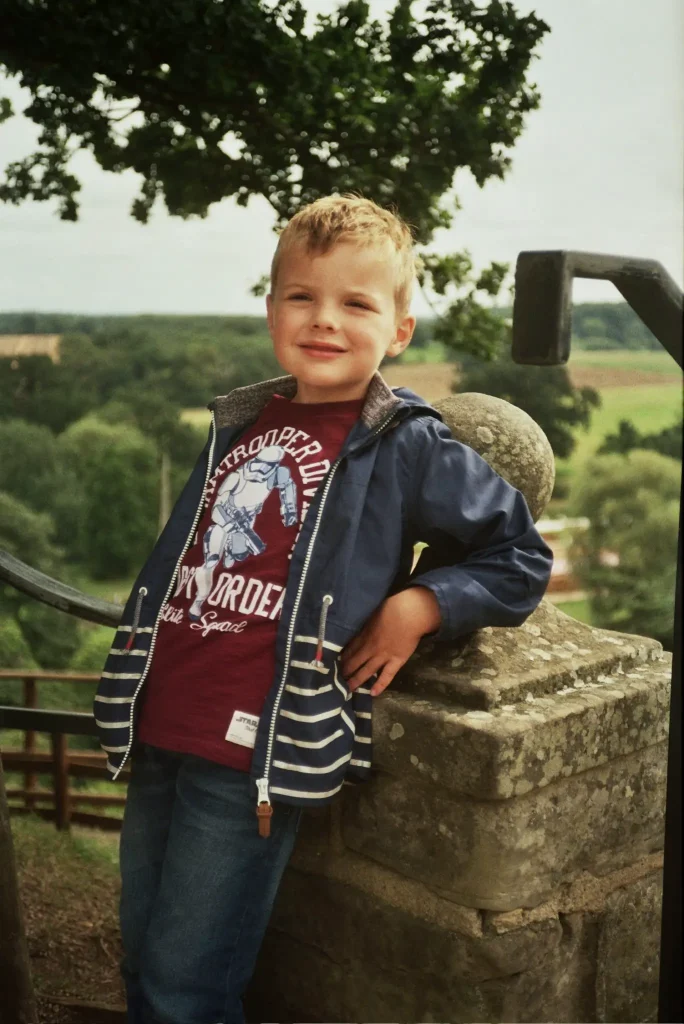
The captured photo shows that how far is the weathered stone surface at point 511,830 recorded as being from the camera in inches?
64.4

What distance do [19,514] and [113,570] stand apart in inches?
149

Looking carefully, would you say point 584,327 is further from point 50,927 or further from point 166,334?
point 50,927

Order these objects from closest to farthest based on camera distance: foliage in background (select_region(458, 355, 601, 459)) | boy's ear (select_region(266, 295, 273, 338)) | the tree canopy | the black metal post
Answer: the black metal post
boy's ear (select_region(266, 295, 273, 338))
the tree canopy
foliage in background (select_region(458, 355, 601, 459))

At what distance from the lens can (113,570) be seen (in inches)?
426

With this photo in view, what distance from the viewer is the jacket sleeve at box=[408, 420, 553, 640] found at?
1.64m

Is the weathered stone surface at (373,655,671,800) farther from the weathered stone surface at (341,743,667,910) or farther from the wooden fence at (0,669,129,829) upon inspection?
the wooden fence at (0,669,129,829)

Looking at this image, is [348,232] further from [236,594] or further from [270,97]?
[270,97]

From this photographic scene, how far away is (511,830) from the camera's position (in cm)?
163

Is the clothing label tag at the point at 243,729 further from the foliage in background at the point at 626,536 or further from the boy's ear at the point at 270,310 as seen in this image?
the foliage in background at the point at 626,536

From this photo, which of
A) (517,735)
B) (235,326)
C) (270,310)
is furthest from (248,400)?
(235,326)

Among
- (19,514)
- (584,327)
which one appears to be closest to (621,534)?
(584,327)

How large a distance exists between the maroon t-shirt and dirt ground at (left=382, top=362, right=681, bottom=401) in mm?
9092

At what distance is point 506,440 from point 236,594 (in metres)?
0.55

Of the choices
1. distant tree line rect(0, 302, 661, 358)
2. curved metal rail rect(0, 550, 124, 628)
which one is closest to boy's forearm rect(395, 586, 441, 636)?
curved metal rail rect(0, 550, 124, 628)
